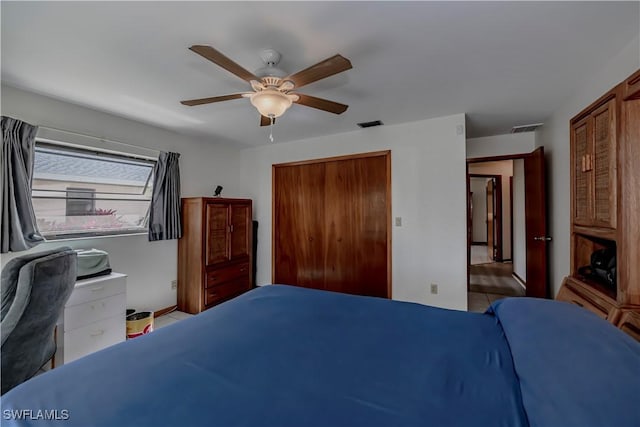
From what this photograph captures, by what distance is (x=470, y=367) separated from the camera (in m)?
1.07

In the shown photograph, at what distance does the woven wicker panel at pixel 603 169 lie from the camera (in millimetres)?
1454

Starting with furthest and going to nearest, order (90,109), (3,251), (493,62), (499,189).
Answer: (499,189), (90,109), (3,251), (493,62)

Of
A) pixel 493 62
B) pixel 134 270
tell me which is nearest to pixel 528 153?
pixel 493 62

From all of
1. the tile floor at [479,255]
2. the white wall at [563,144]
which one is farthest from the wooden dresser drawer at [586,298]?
the tile floor at [479,255]

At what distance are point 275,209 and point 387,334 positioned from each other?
3281 millimetres

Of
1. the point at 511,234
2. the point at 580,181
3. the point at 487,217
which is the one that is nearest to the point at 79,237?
the point at 580,181

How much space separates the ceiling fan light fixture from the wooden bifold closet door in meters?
2.00

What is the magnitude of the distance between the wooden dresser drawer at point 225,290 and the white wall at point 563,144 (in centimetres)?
385

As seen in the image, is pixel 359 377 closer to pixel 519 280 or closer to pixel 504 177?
pixel 519 280

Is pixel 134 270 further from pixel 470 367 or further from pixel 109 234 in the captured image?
pixel 470 367

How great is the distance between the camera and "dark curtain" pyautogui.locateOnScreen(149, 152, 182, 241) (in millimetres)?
3324

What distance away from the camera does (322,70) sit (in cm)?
157

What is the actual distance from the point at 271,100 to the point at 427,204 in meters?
2.25

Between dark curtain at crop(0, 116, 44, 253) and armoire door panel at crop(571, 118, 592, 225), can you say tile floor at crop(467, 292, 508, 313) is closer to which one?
armoire door panel at crop(571, 118, 592, 225)
